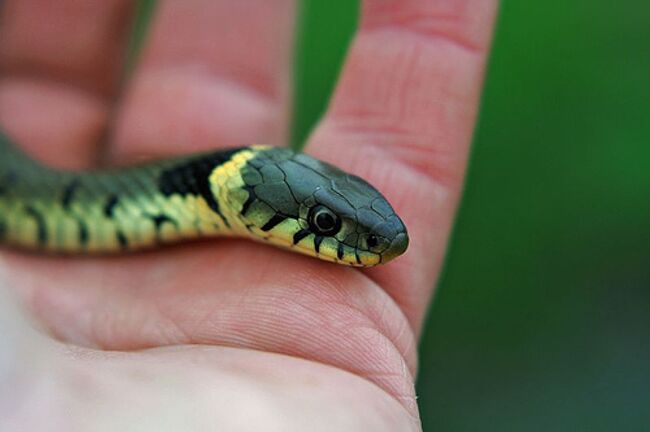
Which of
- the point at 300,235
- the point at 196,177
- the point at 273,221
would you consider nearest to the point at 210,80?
the point at 196,177

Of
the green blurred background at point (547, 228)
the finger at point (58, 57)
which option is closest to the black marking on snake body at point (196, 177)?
the finger at point (58, 57)

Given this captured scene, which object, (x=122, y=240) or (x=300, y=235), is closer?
(x=300, y=235)

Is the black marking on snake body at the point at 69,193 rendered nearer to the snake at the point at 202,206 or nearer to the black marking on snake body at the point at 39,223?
the snake at the point at 202,206

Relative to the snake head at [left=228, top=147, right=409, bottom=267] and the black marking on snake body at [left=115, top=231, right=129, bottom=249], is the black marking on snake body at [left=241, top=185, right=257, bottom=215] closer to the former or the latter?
the snake head at [left=228, top=147, right=409, bottom=267]

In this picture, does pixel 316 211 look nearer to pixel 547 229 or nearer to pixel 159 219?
pixel 159 219

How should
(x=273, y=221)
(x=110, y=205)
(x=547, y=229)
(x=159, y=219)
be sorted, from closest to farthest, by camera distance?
1. (x=273, y=221)
2. (x=159, y=219)
3. (x=110, y=205)
4. (x=547, y=229)

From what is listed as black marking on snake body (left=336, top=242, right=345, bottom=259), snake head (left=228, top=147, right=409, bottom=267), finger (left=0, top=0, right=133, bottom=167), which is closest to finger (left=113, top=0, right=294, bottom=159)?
finger (left=0, top=0, right=133, bottom=167)
